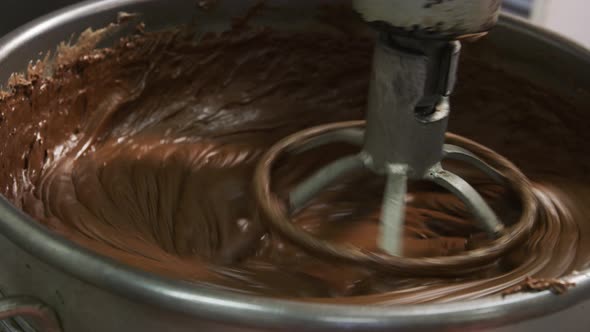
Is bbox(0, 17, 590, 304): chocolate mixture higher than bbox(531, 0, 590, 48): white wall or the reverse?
higher

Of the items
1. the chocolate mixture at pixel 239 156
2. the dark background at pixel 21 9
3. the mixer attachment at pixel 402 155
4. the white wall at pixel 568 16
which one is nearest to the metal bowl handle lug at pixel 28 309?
the chocolate mixture at pixel 239 156

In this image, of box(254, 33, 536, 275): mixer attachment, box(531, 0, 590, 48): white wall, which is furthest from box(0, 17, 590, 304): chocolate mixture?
box(531, 0, 590, 48): white wall

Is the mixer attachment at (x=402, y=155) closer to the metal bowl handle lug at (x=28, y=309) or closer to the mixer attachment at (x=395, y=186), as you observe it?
the mixer attachment at (x=395, y=186)

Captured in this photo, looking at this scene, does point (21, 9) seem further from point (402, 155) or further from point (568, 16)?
point (568, 16)

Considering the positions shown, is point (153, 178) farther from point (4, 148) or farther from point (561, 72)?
point (561, 72)

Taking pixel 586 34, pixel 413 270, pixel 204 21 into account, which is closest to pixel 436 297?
pixel 413 270

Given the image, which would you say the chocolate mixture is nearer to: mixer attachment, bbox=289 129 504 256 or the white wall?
mixer attachment, bbox=289 129 504 256
